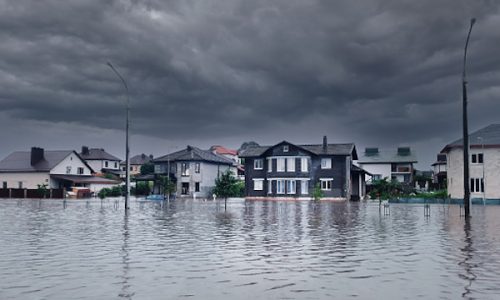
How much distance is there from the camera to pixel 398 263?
489 inches

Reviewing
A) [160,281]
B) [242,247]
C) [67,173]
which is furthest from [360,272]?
[67,173]

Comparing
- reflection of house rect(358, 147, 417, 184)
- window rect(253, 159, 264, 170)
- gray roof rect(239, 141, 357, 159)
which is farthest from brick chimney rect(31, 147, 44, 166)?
reflection of house rect(358, 147, 417, 184)

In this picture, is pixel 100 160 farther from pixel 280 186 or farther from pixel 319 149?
pixel 319 149

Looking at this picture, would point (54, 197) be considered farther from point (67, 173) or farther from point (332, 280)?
point (332, 280)

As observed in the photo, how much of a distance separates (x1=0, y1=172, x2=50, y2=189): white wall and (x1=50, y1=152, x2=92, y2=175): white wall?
1.78 m

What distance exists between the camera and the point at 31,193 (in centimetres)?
8019

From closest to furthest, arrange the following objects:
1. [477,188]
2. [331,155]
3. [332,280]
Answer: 1. [332,280]
2. [477,188]
3. [331,155]

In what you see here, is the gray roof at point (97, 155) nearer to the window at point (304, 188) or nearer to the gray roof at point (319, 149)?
the gray roof at point (319, 149)

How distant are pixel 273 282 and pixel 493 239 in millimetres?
11759

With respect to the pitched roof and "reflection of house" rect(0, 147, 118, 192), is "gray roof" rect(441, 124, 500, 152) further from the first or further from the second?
the pitched roof

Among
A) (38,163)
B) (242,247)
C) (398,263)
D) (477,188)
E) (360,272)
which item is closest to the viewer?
(360,272)

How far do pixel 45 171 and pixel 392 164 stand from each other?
6881 cm

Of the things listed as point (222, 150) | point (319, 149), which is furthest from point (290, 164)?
point (222, 150)

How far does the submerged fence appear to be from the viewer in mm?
77938
